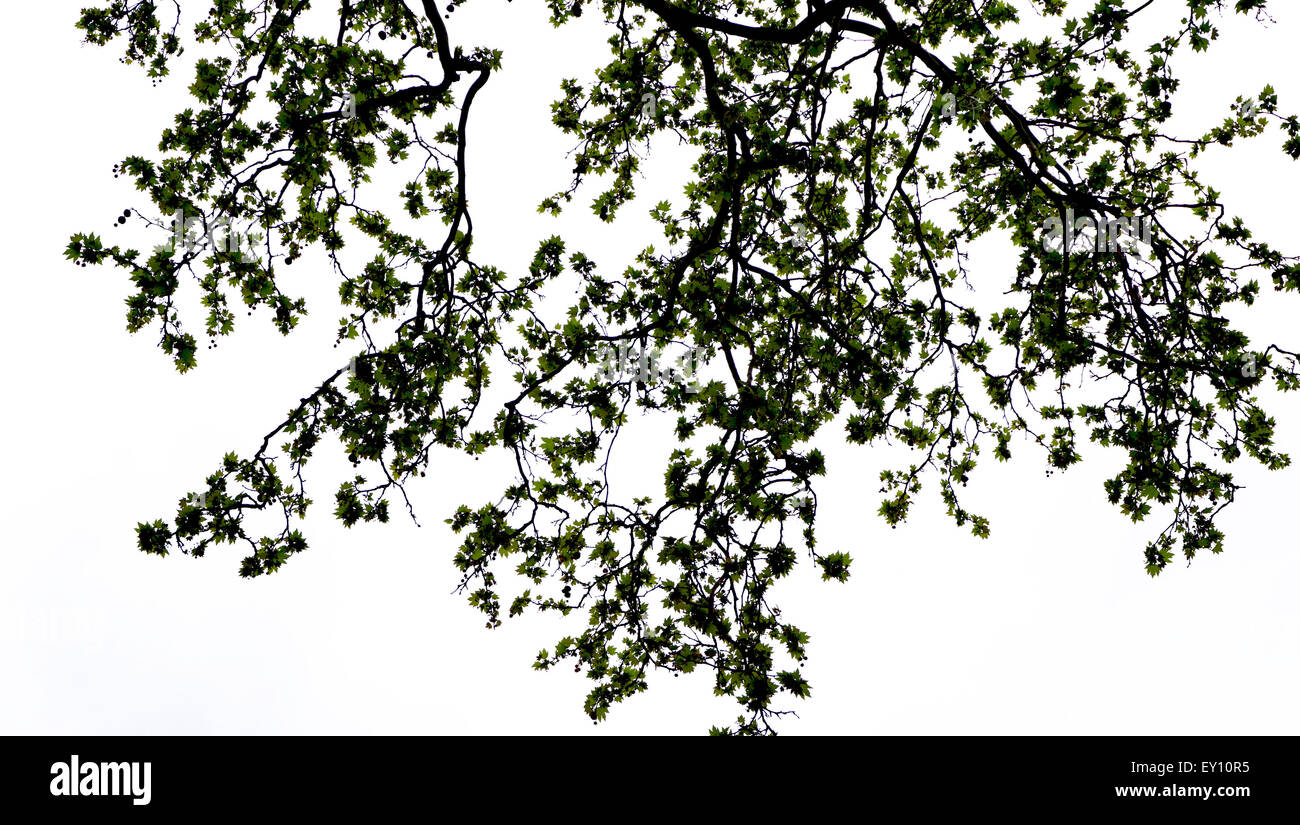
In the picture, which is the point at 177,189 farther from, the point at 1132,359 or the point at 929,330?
the point at 1132,359

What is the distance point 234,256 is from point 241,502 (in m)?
2.28
